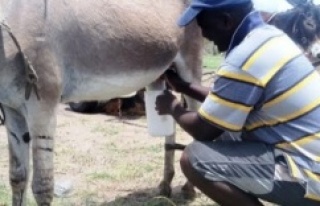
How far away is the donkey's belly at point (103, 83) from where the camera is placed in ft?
15.2

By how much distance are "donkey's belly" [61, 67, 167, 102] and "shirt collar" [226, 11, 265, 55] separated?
156 cm

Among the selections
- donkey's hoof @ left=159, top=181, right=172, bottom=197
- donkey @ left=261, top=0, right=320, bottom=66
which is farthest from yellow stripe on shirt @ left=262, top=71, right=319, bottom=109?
donkey's hoof @ left=159, top=181, right=172, bottom=197

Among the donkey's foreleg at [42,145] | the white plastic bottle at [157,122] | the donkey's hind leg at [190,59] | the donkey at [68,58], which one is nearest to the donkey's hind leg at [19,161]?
the donkey at [68,58]

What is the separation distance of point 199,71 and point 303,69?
227cm

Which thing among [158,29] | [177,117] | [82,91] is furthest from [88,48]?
[177,117]

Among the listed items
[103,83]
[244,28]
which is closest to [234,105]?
[244,28]

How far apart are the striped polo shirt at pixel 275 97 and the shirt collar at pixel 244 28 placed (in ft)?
0.16

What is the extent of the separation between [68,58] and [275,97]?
1.77 metres

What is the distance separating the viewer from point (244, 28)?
133 inches

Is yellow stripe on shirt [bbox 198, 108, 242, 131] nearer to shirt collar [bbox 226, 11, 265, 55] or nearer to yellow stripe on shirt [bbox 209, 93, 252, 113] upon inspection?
yellow stripe on shirt [bbox 209, 93, 252, 113]

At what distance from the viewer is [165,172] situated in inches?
224

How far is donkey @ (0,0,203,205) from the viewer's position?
166 inches

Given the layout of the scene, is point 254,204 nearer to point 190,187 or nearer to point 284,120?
point 284,120

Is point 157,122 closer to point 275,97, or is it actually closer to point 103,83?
point 103,83
